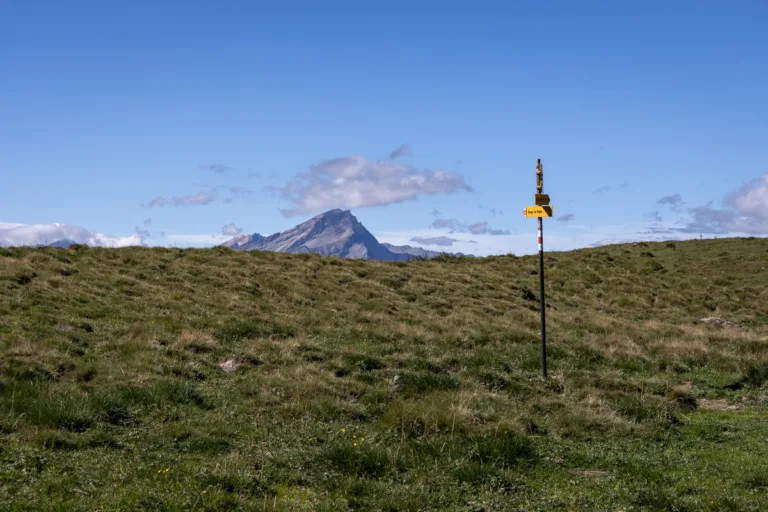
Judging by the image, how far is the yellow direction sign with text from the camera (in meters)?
16.9

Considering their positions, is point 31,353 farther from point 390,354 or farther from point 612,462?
point 612,462

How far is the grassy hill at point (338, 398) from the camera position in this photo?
8273 mm

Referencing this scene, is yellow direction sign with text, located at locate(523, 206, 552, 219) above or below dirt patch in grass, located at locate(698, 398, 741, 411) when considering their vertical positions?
above

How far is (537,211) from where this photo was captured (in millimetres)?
17000

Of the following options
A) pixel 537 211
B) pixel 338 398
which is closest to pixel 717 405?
pixel 537 211

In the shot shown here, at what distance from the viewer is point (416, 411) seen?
37.5 ft

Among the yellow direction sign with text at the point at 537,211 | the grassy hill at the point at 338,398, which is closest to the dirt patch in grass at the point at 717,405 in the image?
the grassy hill at the point at 338,398

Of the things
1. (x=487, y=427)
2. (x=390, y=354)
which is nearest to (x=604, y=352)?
(x=390, y=354)

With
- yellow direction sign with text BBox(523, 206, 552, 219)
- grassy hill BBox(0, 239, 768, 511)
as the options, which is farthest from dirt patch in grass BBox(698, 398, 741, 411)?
yellow direction sign with text BBox(523, 206, 552, 219)

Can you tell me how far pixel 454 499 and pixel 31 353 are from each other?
10.2 meters

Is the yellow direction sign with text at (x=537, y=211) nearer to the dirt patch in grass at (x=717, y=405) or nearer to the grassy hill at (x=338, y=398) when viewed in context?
the grassy hill at (x=338, y=398)

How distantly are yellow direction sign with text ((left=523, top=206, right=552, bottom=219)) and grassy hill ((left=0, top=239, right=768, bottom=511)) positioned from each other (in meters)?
4.31

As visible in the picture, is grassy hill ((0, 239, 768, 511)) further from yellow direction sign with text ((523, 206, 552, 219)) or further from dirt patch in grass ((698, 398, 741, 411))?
yellow direction sign with text ((523, 206, 552, 219))

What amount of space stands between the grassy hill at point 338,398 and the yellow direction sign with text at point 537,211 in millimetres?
4312
